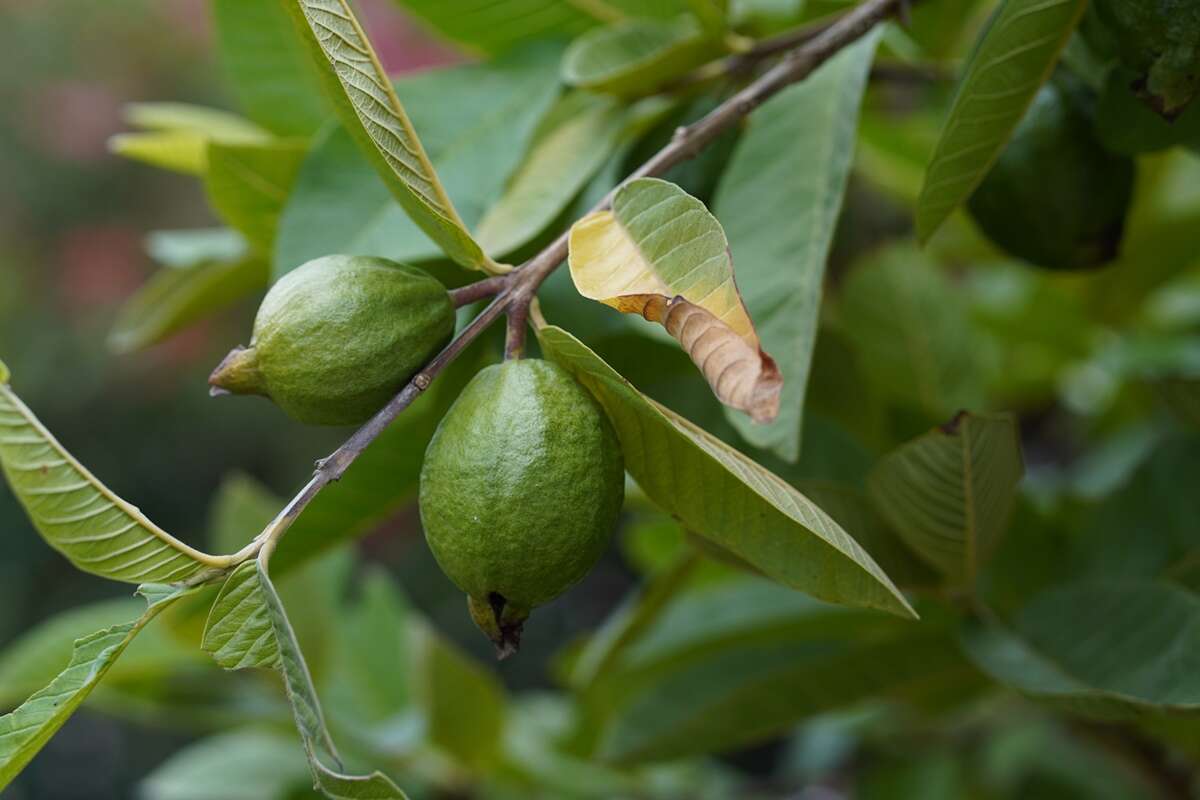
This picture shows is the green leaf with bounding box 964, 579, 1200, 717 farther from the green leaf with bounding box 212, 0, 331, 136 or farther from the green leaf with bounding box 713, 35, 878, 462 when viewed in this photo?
the green leaf with bounding box 212, 0, 331, 136

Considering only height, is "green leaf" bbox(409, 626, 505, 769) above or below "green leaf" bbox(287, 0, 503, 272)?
below

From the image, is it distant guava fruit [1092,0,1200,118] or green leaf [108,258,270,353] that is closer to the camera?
distant guava fruit [1092,0,1200,118]

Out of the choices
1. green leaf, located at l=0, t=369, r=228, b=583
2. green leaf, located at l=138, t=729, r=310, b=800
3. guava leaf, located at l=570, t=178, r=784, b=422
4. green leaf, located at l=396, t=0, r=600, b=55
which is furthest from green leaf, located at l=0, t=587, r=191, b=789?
green leaf, located at l=138, t=729, r=310, b=800

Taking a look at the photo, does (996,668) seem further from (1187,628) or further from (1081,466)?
(1081,466)

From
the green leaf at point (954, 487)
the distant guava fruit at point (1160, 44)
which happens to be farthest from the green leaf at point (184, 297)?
the distant guava fruit at point (1160, 44)

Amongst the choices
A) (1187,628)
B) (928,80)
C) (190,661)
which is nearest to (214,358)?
(190,661)
